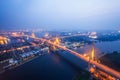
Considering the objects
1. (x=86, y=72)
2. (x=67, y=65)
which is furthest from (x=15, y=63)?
(x=86, y=72)

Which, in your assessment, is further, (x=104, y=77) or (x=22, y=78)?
(x=22, y=78)

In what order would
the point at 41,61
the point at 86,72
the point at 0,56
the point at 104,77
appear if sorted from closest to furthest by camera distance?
the point at 104,77 → the point at 86,72 → the point at 41,61 → the point at 0,56

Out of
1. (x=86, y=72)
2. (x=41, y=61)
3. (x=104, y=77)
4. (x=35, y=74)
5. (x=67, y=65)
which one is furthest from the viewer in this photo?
(x=41, y=61)

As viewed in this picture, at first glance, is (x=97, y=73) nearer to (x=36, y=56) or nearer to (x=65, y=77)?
(x=65, y=77)

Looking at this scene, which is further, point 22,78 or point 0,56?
point 0,56

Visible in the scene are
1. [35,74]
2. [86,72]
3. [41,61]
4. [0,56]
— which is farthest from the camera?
[0,56]

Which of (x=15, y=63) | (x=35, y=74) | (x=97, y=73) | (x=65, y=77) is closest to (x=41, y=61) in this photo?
(x=15, y=63)

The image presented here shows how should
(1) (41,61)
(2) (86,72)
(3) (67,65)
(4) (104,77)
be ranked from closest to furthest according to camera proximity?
1. (4) (104,77)
2. (2) (86,72)
3. (3) (67,65)
4. (1) (41,61)

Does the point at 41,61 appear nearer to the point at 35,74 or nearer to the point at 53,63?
the point at 53,63
